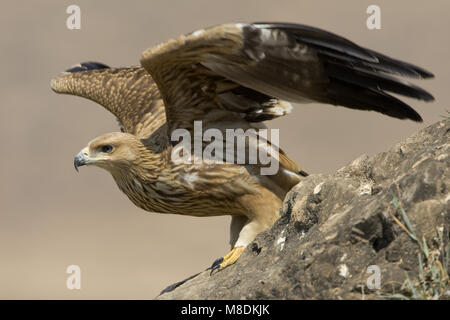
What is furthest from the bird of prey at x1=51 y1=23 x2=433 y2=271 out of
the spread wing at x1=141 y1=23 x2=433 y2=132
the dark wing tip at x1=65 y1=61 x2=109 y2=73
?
the dark wing tip at x1=65 y1=61 x2=109 y2=73

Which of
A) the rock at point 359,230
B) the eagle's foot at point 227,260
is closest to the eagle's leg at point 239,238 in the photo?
the eagle's foot at point 227,260

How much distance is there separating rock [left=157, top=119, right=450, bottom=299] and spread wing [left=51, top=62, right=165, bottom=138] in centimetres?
254

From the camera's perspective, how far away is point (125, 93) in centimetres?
799

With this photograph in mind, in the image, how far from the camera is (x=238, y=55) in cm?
562

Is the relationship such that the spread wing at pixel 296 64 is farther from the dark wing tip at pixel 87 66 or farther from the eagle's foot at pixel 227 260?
the dark wing tip at pixel 87 66

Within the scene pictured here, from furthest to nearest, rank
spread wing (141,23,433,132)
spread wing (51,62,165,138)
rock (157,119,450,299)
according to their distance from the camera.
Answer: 1. spread wing (51,62,165,138)
2. spread wing (141,23,433,132)
3. rock (157,119,450,299)

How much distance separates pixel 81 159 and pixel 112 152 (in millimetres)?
304

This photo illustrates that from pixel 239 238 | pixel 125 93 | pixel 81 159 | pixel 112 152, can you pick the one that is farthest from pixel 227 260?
pixel 125 93

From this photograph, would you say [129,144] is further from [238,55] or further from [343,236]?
[343,236]

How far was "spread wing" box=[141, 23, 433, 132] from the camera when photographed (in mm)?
5328

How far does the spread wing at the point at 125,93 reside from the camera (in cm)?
748

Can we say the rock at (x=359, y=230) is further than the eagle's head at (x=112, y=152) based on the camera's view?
No

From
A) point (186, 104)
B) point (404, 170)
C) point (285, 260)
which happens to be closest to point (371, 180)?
point (404, 170)

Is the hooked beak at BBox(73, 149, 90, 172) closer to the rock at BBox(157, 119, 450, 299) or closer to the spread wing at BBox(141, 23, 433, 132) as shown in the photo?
the spread wing at BBox(141, 23, 433, 132)
